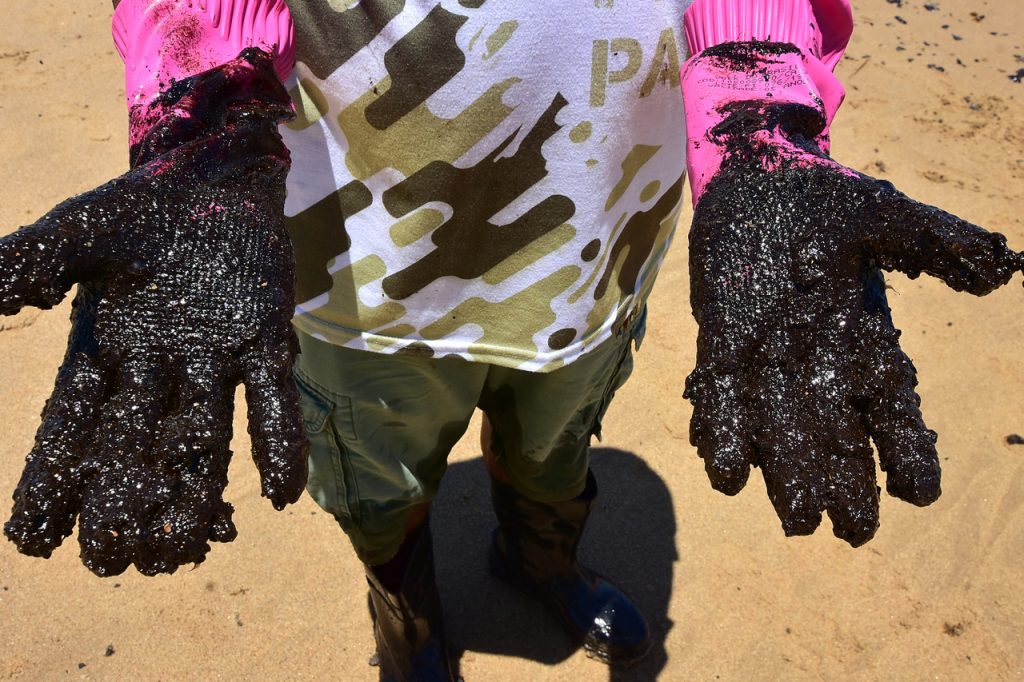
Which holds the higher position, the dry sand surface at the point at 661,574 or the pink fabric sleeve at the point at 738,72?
the pink fabric sleeve at the point at 738,72

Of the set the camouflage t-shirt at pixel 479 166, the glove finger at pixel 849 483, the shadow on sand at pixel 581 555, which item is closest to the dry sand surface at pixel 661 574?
the shadow on sand at pixel 581 555

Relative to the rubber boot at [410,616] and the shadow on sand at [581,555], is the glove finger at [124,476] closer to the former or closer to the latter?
the rubber boot at [410,616]

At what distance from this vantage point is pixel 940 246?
112 cm

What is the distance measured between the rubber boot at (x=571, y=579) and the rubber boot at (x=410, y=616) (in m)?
0.29

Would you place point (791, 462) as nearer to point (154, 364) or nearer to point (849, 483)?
point (849, 483)

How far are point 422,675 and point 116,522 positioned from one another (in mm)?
1495

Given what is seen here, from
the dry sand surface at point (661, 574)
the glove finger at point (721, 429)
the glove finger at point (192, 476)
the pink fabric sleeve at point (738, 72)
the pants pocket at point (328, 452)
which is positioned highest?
the pink fabric sleeve at point (738, 72)

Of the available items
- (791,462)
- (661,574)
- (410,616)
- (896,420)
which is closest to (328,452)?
(410,616)

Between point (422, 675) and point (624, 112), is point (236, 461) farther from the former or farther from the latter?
point (624, 112)

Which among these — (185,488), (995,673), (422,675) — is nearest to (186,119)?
(185,488)

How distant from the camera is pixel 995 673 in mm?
2496

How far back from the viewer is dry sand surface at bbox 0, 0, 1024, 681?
247 cm

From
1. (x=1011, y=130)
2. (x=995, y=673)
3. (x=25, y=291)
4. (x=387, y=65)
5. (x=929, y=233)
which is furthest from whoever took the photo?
(x=1011, y=130)

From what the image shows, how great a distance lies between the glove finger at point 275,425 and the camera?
3.46 ft
